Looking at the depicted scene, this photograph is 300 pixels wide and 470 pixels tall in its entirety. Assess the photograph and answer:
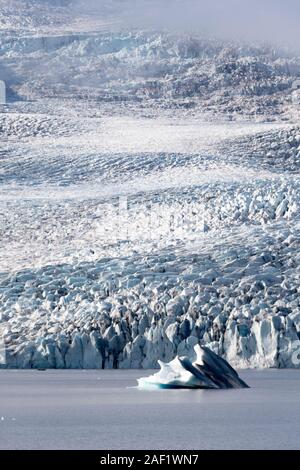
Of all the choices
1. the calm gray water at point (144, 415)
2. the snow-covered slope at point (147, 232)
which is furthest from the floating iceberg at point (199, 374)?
the snow-covered slope at point (147, 232)

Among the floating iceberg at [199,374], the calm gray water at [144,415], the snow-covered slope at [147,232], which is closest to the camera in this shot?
the calm gray water at [144,415]

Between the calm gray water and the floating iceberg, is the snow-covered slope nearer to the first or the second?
the calm gray water

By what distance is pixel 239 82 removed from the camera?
85.1 m

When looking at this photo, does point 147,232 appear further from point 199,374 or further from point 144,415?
point 144,415

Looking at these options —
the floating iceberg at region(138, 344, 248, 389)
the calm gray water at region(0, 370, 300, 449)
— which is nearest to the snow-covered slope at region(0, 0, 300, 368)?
the calm gray water at region(0, 370, 300, 449)

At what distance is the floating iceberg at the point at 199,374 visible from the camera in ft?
56.4

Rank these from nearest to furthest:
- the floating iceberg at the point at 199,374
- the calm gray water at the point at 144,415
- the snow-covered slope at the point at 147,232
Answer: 1. the calm gray water at the point at 144,415
2. the floating iceberg at the point at 199,374
3. the snow-covered slope at the point at 147,232

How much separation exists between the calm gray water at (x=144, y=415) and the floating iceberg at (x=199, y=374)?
15 cm

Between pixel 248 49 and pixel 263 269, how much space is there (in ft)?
237

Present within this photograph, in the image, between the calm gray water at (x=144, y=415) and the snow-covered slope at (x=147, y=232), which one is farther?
the snow-covered slope at (x=147, y=232)

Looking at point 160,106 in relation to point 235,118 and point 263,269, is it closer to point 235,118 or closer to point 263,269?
point 235,118

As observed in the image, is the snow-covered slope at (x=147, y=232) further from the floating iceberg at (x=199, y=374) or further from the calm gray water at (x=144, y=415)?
the floating iceberg at (x=199, y=374)

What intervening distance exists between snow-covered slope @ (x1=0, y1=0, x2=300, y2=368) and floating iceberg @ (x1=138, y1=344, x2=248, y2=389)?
3218 mm

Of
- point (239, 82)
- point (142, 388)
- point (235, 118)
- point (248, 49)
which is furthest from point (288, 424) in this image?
point (248, 49)
